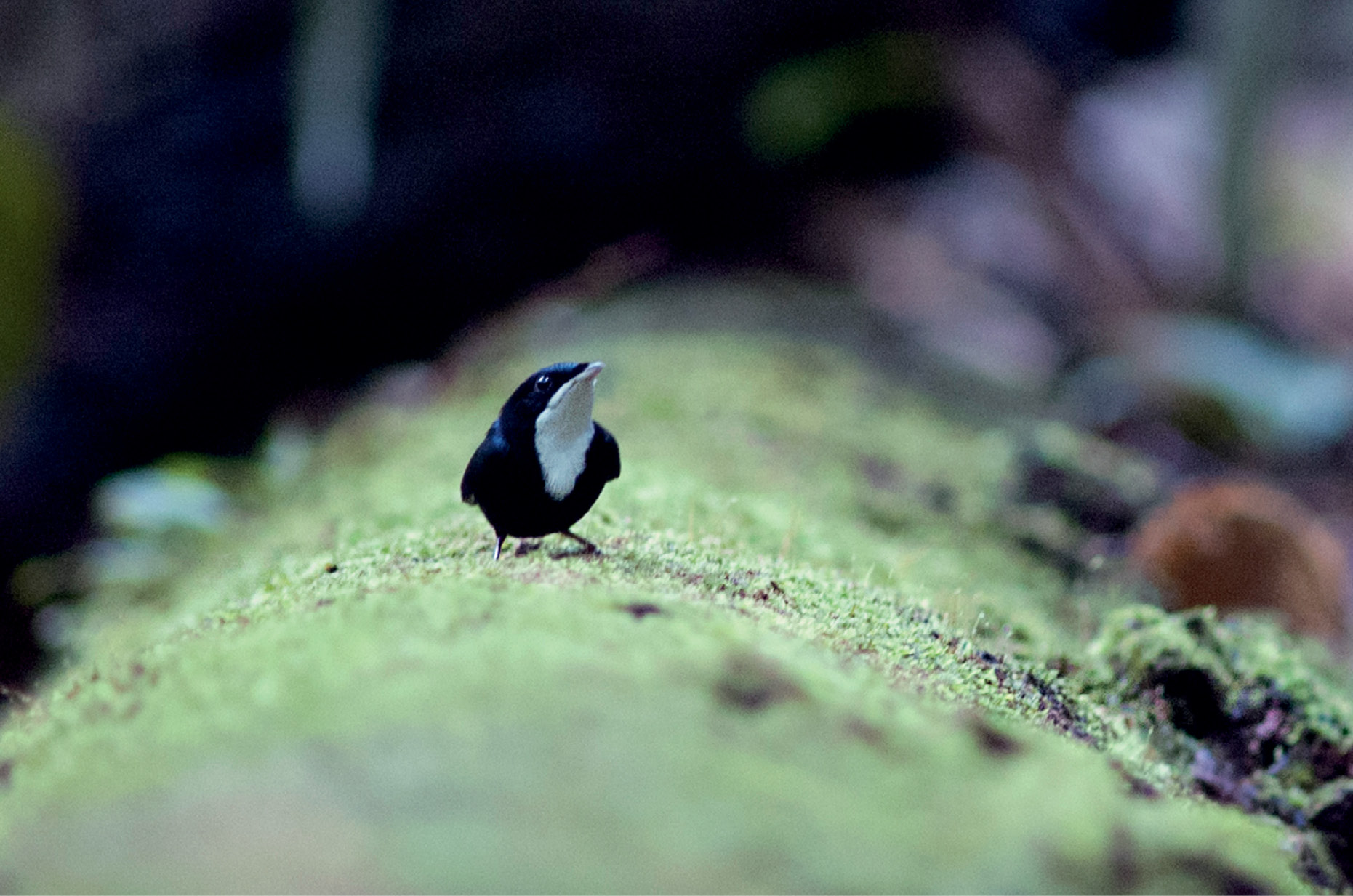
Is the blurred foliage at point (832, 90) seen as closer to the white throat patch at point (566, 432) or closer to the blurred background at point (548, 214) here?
the blurred background at point (548, 214)

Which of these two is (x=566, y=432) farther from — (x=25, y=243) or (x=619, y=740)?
(x=25, y=243)

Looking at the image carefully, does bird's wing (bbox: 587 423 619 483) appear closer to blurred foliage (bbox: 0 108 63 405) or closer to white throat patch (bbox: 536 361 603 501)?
white throat patch (bbox: 536 361 603 501)

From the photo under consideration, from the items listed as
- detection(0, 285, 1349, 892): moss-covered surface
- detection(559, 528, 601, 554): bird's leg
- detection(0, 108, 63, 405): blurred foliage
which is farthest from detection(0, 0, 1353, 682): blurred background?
detection(0, 285, 1349, 892): moss-covered surface

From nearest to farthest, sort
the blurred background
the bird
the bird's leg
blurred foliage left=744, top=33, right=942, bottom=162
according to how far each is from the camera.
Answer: the bird → the bird's leg → the blurred background → blurred foliage left=744, top=33, right=942, bottom=162

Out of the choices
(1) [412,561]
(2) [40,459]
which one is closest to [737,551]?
(1) [412,561]

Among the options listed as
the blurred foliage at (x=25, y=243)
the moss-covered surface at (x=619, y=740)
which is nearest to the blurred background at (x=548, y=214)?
the blurred foliage at (x=25, y=243)

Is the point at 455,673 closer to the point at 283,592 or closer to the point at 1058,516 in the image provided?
the point at 283,592
